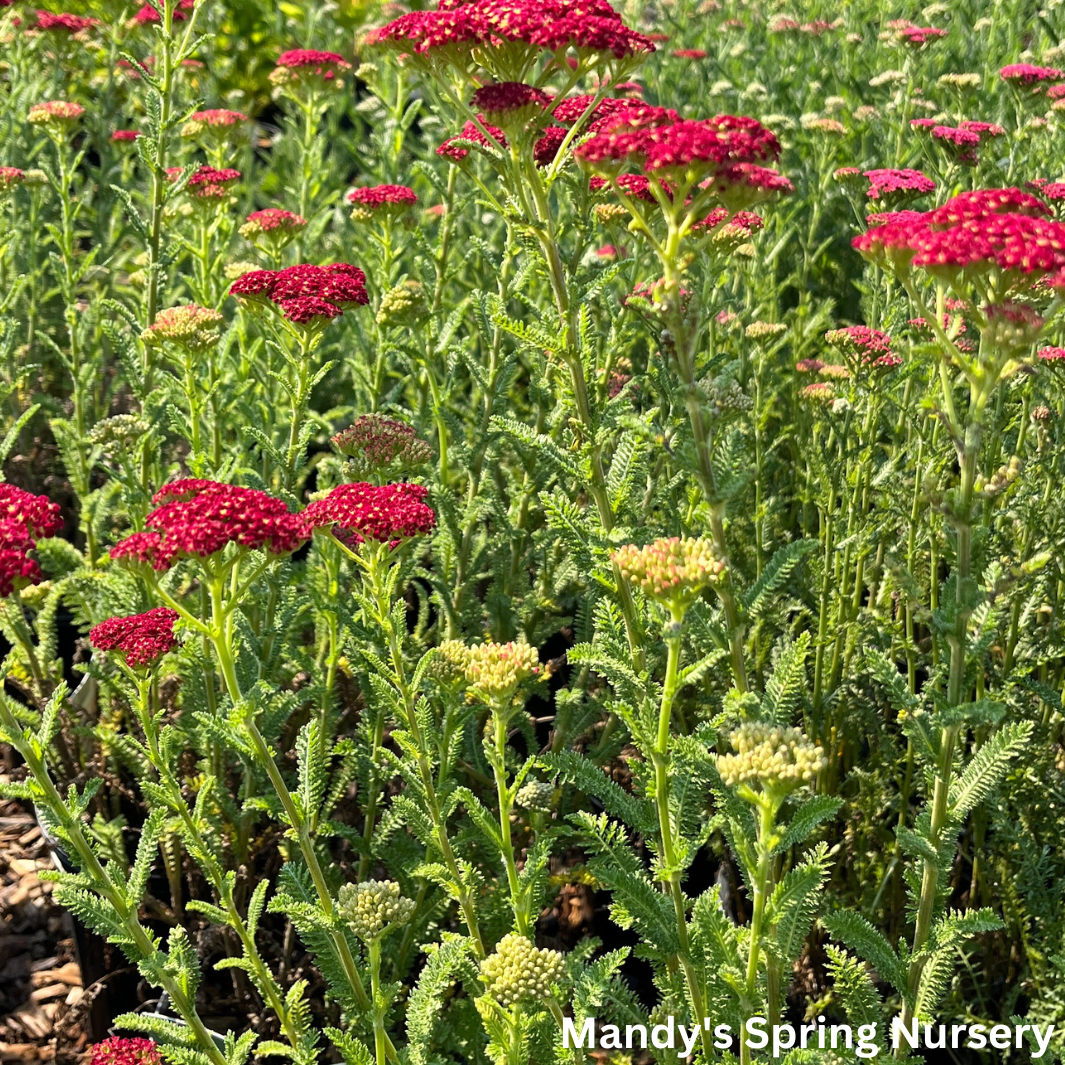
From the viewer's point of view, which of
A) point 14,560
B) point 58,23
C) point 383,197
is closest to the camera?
point 14,560

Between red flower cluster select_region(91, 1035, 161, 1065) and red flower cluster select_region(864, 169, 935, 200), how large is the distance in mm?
2631

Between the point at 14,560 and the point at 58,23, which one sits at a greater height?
the point at 58,23

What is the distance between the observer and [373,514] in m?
1.85

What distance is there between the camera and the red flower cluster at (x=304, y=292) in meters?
2.41

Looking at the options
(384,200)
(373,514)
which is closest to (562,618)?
(373,514)

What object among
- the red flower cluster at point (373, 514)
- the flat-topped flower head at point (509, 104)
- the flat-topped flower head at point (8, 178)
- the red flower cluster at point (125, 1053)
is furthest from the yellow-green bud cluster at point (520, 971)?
the flat-topped flower head at point (8, 178)

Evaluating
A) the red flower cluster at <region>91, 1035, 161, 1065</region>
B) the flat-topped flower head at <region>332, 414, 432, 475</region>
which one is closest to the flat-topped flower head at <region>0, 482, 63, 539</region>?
the flat-topped flower head at <region>332, 414, 432, 475</region>

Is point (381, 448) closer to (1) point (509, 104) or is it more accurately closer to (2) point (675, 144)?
(1) point (509, 104)

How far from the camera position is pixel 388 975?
237 centimetres

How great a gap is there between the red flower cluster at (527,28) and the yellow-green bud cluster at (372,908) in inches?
58.8

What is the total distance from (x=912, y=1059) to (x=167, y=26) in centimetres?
280

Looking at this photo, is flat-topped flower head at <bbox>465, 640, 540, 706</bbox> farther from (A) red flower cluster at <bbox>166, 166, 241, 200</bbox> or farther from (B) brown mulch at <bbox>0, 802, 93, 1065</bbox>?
(A) red flower cluster at <bbox>166, 166, 241, 200</bbox>

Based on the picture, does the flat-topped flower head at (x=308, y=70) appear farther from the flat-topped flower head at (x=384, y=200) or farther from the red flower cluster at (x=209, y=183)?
the flat-topped flower head at (x=384, y=200)

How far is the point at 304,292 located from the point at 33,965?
1.96 metres
